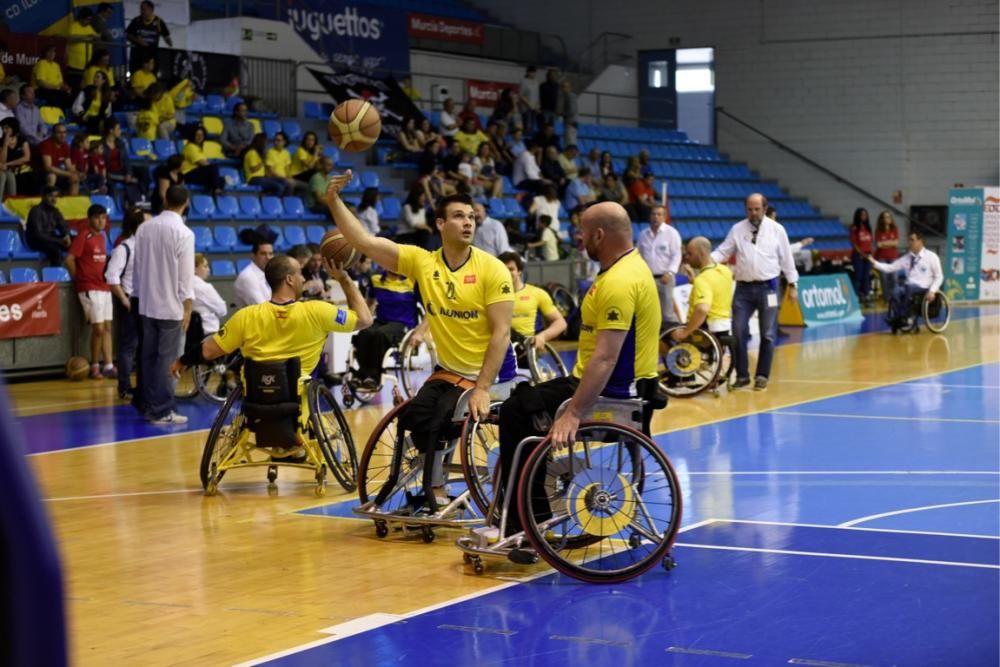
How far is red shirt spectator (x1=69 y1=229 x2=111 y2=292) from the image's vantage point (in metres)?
13.5

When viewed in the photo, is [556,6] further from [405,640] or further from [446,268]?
[405,640]

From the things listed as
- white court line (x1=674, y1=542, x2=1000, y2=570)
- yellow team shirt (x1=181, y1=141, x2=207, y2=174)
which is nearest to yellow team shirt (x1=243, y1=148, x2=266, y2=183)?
yellow team shirt (x1=181, y1=141, x2=207, y2=174)

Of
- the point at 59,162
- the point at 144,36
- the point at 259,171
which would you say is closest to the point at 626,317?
the point at 59,162

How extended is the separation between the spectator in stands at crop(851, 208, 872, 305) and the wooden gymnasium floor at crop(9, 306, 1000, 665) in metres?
12.2

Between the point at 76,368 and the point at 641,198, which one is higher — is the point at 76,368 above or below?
below

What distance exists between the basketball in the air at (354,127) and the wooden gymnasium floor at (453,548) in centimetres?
196

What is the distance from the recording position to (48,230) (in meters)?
14.4

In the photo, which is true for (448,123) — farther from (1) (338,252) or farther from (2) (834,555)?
(2) (834,555)

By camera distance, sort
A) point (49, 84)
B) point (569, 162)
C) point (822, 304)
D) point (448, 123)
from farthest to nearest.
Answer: point (569, 162)
point (448, 123)
point (822, 304)
point (49, 84)

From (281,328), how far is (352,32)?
1700 centimetres

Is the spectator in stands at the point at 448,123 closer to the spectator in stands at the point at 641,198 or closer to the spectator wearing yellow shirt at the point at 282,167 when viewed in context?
the spectator in stands at the point at 641,198

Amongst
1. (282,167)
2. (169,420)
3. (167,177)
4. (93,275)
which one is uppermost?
(282,167)

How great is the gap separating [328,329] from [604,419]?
2.63m

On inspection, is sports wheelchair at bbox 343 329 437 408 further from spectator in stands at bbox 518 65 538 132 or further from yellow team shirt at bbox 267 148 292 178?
spectator in stands at bbox 518 65 538 132
